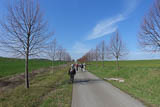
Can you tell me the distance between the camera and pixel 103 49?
933 inches

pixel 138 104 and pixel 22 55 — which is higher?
pixel 22 55

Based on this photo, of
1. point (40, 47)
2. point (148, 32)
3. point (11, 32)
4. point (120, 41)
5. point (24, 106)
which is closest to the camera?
point (24, 106)

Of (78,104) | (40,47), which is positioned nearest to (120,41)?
(40,47)

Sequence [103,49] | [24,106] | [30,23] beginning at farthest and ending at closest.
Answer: [103,49]
[30,23]
[24,106]

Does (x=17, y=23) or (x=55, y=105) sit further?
(x=17, y=23)

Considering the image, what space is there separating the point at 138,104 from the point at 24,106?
4992 mm

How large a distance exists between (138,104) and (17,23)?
8.32 meters

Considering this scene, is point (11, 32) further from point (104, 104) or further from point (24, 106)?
point (104, 104)

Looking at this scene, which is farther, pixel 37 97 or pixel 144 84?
pixel 144 84

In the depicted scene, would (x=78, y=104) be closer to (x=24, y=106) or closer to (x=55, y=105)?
(x=55, y=105)

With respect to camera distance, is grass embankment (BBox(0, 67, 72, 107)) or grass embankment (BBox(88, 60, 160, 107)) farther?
grass embankment (BBox(88, 60, 160, 107))

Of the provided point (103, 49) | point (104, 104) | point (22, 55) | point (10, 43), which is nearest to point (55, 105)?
point (104, 104)

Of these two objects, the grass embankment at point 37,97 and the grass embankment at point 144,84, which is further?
the grass embankment at point 144,84

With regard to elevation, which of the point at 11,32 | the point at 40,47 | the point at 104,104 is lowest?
the point at 104,104
